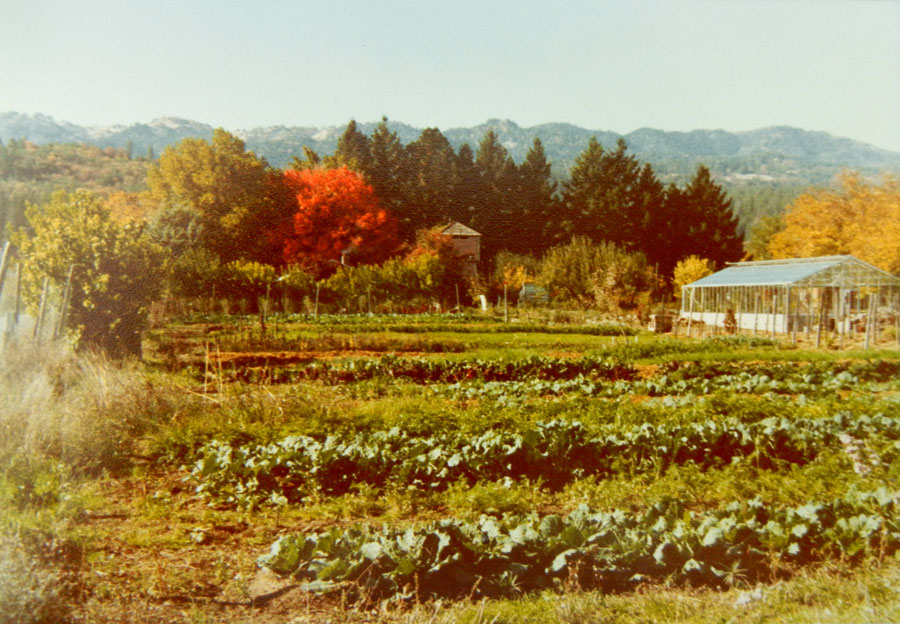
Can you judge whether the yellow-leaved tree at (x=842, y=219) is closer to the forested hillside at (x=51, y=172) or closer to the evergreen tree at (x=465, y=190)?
the evergreen tree at (x=465, y=190)

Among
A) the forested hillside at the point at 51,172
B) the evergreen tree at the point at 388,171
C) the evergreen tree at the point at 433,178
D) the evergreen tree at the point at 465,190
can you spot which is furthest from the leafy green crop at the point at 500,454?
the evergreen tree at the point at 465,190

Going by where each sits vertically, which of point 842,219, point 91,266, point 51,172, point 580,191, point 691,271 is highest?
point 580,191

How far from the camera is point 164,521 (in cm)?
440

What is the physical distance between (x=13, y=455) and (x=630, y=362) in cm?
968

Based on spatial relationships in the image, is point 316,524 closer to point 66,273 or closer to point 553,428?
point 553,428

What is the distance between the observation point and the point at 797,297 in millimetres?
20000

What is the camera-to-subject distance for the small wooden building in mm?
32469

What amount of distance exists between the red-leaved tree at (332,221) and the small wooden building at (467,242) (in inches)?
203

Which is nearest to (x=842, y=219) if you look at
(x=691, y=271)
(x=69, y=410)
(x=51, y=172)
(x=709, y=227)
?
(x=691, y=271)

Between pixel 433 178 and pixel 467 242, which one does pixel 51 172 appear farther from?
pixel 467 242

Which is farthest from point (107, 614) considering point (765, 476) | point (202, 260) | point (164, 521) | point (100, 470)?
point (202, 260)

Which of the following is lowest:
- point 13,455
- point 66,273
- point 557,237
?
point 13,455

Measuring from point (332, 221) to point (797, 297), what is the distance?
17.4m

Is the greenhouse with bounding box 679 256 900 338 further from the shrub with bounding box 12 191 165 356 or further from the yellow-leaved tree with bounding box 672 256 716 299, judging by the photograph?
the shrub with bounding box 12 191 165 356
